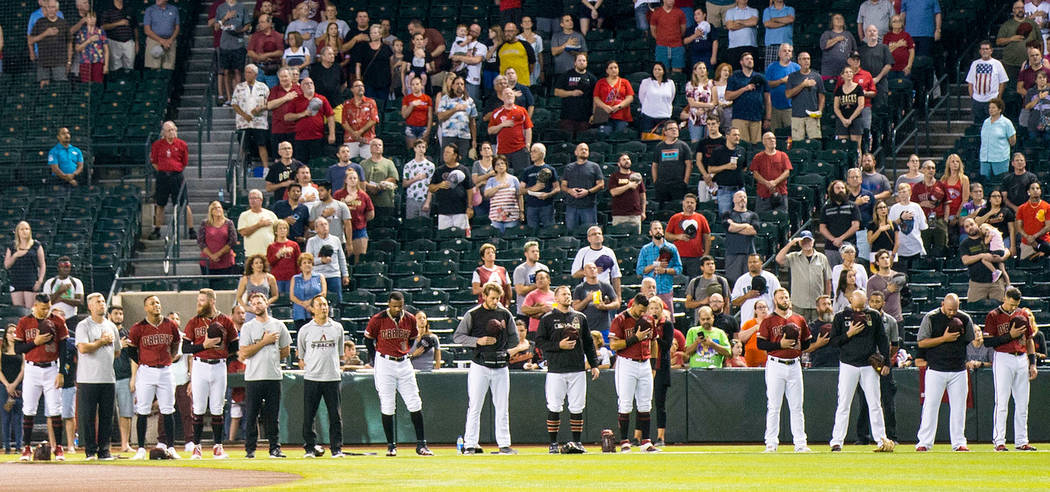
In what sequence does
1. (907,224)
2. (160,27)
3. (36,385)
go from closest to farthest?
(36,385)
(907,224)
(160,27)

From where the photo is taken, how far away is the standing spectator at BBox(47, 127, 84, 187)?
26125 mm

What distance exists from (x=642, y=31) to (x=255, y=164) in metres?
7.03

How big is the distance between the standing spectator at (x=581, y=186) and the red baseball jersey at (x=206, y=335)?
20.6 feet

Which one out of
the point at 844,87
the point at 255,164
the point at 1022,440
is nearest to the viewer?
the point at 1022,440

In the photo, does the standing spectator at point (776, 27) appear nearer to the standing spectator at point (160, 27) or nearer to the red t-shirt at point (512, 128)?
the red t-shirt at point (512, 128)

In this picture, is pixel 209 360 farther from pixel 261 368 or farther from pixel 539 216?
pixel 539 216

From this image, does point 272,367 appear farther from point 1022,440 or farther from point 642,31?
point 642,31

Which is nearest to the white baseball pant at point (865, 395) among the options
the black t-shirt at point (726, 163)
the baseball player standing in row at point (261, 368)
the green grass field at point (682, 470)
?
the green grass field at point (682, 470)

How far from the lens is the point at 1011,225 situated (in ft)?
73.8

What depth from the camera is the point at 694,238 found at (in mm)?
22297

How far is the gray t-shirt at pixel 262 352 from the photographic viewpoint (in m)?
18.6

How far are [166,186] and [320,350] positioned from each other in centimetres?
740

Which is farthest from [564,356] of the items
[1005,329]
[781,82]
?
[781,82]

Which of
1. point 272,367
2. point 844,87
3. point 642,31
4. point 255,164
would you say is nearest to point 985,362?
point 844,87
